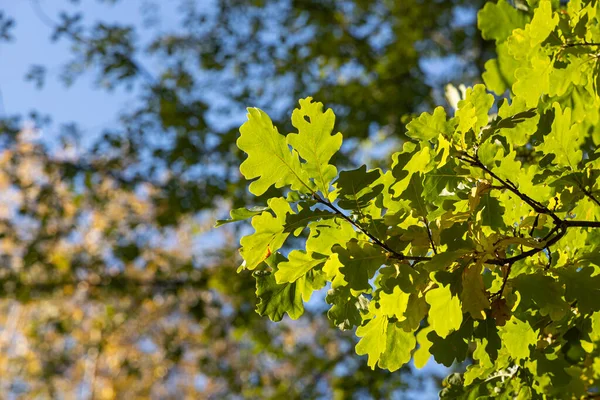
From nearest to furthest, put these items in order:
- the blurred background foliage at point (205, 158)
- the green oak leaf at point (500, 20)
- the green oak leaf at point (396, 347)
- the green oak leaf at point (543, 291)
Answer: the green oak leaf at point (543, 291), the green oak leaf at point (396, 347), the green oak leaf at point (500, 20), the blurred background foliage at point (205, 158)

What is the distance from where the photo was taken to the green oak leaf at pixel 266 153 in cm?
129

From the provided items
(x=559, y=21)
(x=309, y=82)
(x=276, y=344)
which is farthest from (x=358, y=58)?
(x=559, y=21)

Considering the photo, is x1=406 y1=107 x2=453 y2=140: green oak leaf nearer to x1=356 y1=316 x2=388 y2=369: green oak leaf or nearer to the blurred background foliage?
x1=356 y1=316 x2=388 y2=369: green oak leaf

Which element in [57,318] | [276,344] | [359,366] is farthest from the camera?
[57,318]

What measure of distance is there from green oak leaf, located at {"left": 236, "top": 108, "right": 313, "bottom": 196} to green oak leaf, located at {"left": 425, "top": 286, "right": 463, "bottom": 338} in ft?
1.22

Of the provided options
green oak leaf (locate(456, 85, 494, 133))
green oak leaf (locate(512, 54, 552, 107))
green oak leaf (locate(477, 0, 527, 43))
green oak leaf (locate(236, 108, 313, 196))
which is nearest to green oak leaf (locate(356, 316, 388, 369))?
green oak leaf (locate(236, 108, 313, 196))

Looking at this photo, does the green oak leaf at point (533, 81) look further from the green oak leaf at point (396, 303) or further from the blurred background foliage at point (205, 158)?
the blurred background foliage at point (205, 158)

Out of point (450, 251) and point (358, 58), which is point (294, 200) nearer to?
point (450, 251)

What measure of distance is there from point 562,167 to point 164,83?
583 cm

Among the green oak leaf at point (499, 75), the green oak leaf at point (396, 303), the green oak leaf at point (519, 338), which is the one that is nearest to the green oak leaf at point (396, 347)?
the green oak leaf at point (396, 303)

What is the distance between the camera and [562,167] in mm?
1323

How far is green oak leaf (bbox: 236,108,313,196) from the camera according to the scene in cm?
129

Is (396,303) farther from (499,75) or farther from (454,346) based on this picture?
(499,75)

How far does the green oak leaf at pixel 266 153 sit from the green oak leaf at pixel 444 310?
373 millimetres
